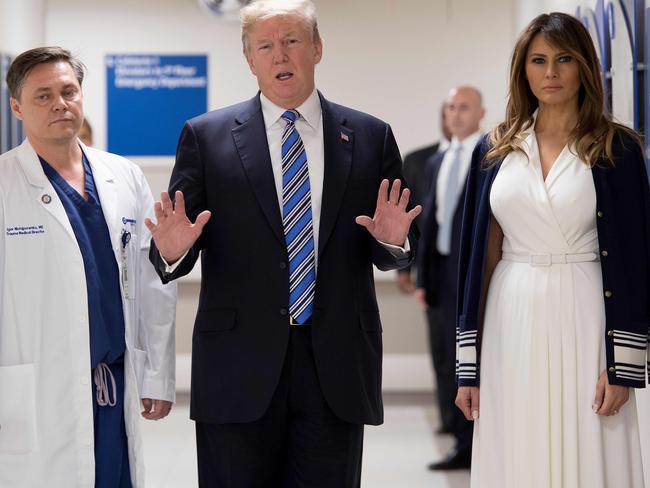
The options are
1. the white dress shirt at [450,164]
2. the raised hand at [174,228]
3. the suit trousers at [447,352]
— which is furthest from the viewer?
the white dress shirt at [450,164]

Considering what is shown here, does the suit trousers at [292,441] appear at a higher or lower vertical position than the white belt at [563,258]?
lower

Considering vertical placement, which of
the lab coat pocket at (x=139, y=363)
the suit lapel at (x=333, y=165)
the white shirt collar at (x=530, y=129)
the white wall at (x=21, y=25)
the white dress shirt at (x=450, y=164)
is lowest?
the lab coat pocket at (x=139, y=363)

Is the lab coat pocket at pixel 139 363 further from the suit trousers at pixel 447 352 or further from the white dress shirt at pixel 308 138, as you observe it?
the suit trousers at pixel 447 352

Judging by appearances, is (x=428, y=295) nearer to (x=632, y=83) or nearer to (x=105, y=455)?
(x=632, y=83)

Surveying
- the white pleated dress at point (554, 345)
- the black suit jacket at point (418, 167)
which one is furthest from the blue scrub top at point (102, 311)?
the black suit jacket at point (418, 167)

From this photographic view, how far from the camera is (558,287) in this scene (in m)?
2.85

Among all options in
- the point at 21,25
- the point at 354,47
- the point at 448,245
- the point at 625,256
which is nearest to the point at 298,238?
the point at 625,256

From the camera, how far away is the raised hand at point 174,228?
271 centimetres

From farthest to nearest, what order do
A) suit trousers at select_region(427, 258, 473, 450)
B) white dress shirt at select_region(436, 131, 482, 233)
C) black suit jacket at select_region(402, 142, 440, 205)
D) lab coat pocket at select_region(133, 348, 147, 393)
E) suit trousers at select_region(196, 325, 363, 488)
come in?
1. black suit jacket at select_region(402, 142, 440, 205)
2. white dress shirt at select_region(436, 131, 482, 233)
3. suit trousers at select_region(427, 258, 473, 450)
4. lab coat pocket at select_region(133, 348, 147, 393)
5. suit trousers at select_region(196, 325, 363, 488)

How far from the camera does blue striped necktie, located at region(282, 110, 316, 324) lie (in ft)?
9.19

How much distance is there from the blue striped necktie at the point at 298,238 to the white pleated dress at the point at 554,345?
0.54 metres

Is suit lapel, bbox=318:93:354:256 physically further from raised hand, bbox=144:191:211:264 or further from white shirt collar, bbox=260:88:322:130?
raised hand, bbox=144:191:211:264

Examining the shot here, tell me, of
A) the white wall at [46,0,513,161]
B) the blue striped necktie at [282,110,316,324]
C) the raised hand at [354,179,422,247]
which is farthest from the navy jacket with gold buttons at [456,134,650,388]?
the white wall at [46,0,513,161]

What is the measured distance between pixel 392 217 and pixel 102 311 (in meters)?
0.85
